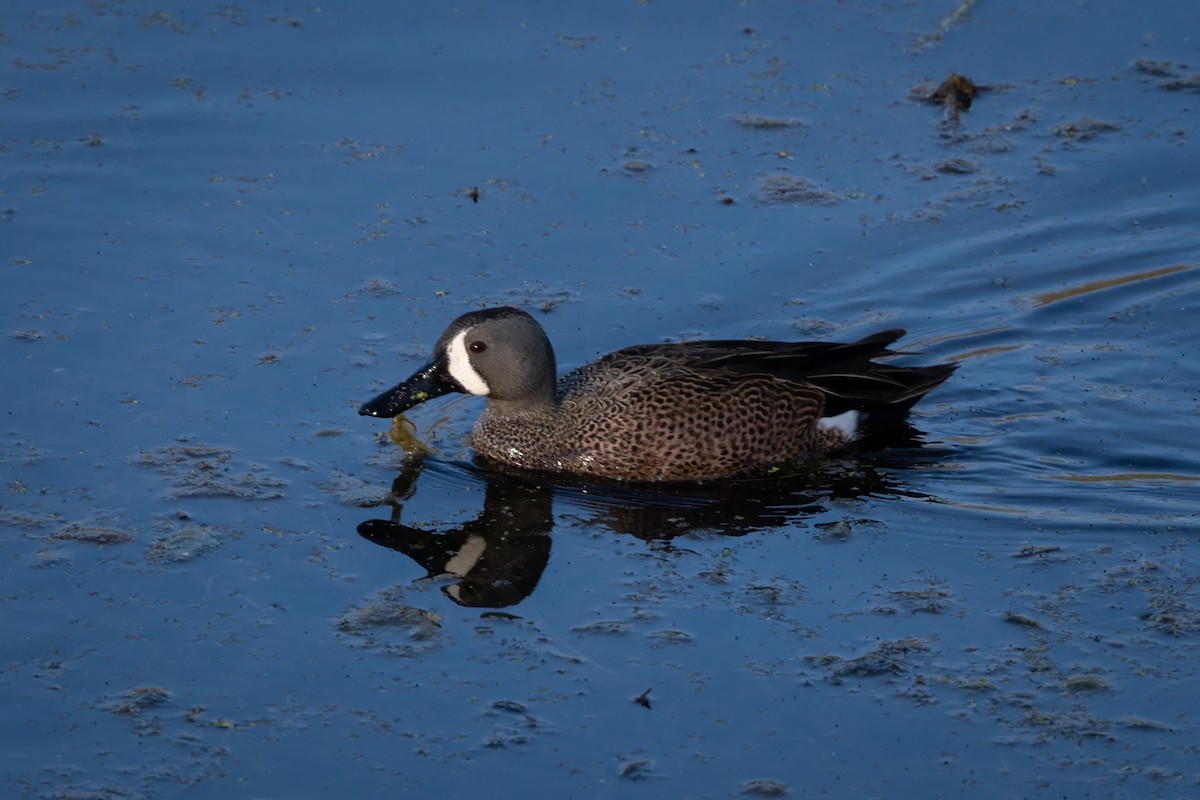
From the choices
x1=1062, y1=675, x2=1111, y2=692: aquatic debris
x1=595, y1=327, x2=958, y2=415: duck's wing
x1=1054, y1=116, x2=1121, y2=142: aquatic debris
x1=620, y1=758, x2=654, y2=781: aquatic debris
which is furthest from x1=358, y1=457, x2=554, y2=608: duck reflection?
x1=1054, y1=116, x2=1121, y2=142: aquatic debris

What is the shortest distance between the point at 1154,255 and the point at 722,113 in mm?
2831

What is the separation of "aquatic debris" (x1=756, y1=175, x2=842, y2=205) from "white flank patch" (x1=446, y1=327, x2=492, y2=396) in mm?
2672

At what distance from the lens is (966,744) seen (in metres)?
5.95

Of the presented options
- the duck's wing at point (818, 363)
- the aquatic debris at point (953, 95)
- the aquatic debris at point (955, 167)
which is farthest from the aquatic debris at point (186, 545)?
the aquatic debris at point (953, 95)

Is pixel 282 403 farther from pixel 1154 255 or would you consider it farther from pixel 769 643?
pixel 1154 255

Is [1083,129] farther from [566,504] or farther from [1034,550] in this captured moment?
[566,504]

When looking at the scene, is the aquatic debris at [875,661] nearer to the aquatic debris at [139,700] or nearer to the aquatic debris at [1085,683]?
the aquatic debris at [1085,683]

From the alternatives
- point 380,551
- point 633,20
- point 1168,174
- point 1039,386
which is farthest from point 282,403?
point 1168,174

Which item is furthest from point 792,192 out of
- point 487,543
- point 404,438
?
point 487,543

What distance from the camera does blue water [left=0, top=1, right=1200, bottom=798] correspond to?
602cm

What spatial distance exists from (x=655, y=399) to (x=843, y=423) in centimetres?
96

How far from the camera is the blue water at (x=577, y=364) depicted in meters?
6.02

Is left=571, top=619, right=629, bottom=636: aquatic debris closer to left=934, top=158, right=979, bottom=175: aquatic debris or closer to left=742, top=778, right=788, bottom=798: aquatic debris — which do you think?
left=742, top=778, right=788, bottom=798: aquatic debris

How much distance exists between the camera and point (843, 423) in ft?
27.8
